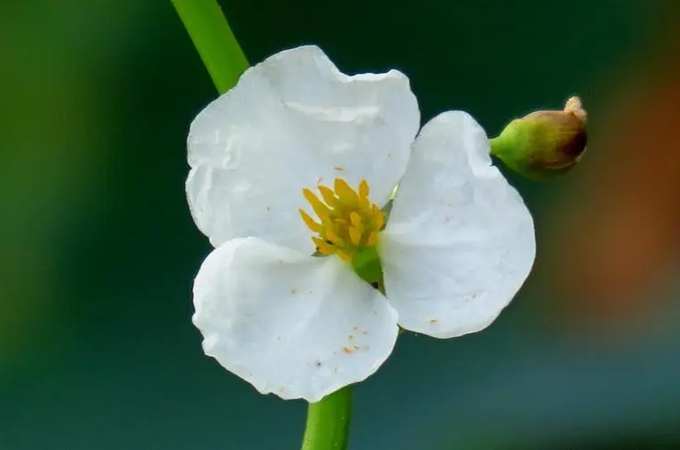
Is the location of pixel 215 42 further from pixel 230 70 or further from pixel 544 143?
pixel 544 143

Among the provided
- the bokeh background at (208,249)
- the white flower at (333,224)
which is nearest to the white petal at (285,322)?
the white flower at (333,224)

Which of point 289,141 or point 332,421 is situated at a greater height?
point 289,141

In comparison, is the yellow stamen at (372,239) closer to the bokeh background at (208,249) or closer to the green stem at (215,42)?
the green stem at (215,42)

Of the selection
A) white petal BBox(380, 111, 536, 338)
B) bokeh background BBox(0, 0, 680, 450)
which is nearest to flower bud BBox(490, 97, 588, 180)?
white petal BBox(380, 111, 536, 338)

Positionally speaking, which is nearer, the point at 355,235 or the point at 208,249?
the point at 355,235

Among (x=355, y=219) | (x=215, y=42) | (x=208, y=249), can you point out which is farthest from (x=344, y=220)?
(x=208, y=249)

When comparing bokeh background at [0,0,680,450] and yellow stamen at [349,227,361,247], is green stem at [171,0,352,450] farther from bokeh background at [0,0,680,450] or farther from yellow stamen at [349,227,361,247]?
bokeh background at [0,0,680,450]
